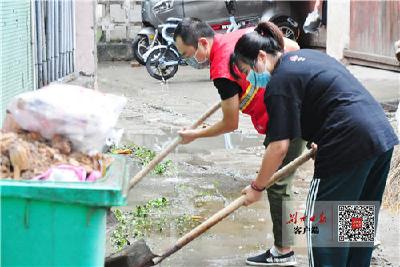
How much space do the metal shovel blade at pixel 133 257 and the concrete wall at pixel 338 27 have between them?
367 inches

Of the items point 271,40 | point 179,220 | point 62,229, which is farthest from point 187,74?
point 62,229

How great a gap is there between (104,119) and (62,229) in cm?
45

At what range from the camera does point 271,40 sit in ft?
12.9

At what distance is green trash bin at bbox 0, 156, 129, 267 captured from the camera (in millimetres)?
2855

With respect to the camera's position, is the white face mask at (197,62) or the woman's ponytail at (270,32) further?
the white face mask at (197,62)

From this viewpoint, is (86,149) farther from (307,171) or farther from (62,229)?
(307,171)

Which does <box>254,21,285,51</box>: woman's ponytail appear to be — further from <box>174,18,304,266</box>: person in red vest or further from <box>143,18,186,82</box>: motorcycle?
<box>143,18,186,82</box>: motorcycle

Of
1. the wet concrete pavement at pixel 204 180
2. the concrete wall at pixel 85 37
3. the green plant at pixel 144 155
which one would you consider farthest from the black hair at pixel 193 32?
the concrete wall at pixel 85 37

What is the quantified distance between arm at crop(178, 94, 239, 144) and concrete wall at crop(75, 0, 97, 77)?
12.9 feet

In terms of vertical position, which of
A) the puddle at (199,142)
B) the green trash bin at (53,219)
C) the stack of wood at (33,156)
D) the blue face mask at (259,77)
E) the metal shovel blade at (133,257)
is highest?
the blue face mask at (259,77)

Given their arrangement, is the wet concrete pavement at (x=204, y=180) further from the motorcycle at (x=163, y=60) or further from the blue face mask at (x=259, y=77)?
the blue face mask at (x=259, y=77)

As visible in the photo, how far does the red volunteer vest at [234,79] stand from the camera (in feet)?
15.2

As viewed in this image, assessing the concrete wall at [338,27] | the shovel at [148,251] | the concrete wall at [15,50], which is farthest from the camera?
the concrete wall at [338,27]

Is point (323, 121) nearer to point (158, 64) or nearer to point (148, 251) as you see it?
point (148, 251)
